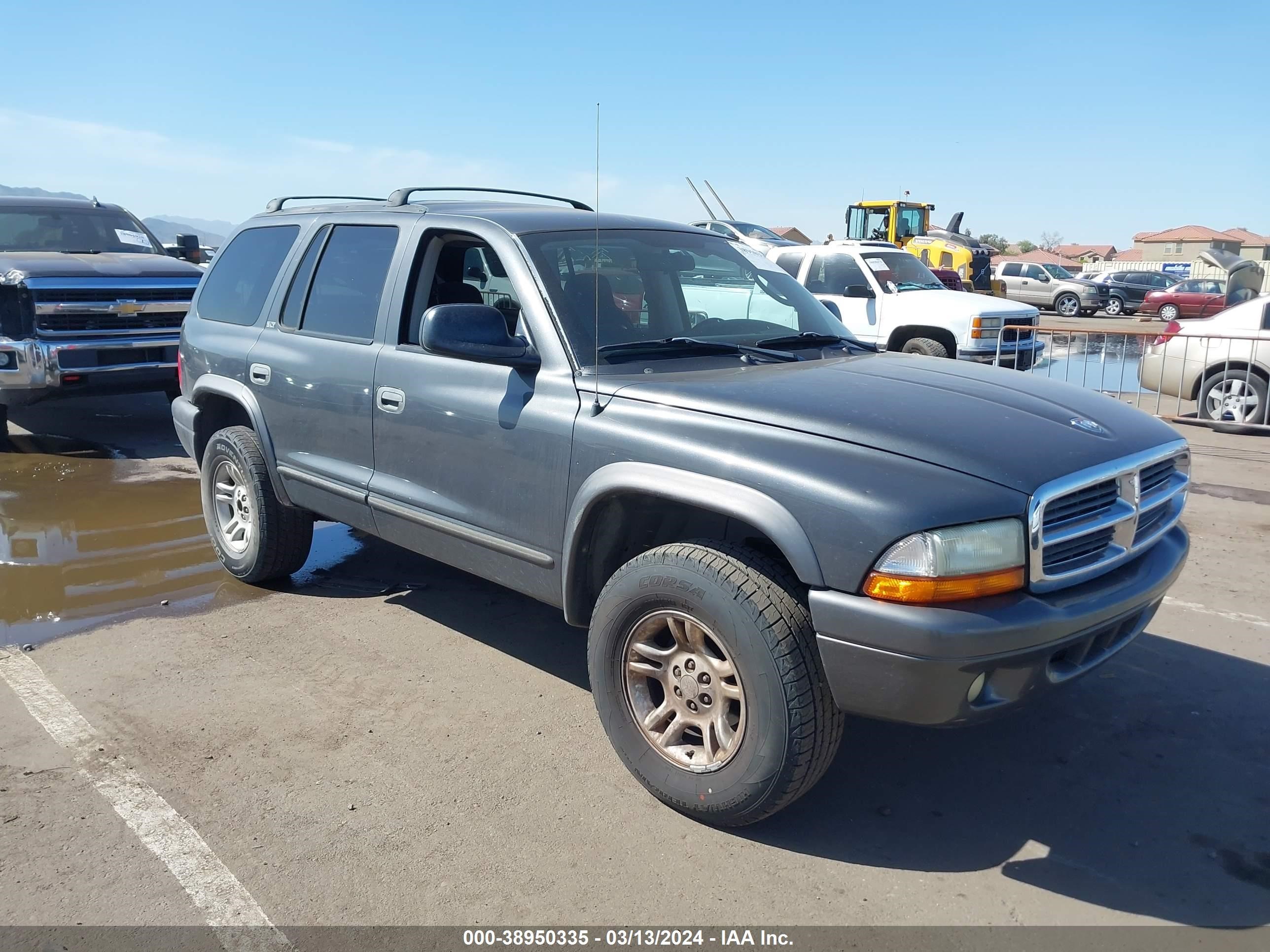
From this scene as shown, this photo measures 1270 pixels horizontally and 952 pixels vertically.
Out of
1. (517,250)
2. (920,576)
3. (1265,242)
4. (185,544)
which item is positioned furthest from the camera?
(1265,242)

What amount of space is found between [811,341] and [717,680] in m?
1.67

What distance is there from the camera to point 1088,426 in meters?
3.24

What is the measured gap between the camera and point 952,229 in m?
30.5

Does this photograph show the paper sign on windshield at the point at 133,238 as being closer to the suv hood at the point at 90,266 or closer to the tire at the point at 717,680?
the suv hood at the point at 90,266

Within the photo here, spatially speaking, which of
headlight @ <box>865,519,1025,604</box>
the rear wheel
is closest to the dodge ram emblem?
headlight @ <box>865,519,1025,604</box>

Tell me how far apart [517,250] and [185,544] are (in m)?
3.41

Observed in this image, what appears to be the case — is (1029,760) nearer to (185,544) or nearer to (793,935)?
(793,935)

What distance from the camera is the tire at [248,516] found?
4.99 metres

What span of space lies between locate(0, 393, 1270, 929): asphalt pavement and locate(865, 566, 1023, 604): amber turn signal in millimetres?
622

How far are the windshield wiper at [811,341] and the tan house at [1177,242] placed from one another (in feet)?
249

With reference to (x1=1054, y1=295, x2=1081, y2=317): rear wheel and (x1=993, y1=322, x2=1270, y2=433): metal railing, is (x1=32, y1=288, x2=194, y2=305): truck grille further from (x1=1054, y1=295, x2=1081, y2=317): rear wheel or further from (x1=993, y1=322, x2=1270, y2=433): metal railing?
(x1=1054, y1=295, x2=1081, y2=317): rear wheel

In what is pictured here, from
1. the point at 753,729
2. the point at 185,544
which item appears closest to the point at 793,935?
the point at 753,729

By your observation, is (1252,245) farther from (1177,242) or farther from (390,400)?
(390,400)

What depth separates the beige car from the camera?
33.0 feet
